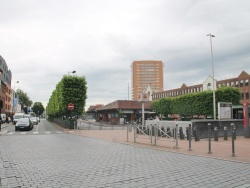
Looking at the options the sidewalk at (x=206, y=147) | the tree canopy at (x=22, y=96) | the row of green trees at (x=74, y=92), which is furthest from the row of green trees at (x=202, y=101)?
the tree canopy at (x=22, y=96)

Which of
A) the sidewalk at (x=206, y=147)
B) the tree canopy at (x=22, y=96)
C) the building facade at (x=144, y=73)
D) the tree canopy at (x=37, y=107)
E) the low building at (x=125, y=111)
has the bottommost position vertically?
the sidewalk at (x=206, y=147)

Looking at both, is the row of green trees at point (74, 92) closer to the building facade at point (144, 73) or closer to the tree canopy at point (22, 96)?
the building facade at point (144, 73)

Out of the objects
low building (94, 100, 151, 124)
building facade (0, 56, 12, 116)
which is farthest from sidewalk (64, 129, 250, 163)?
building facade (0, 56, 12, 116)

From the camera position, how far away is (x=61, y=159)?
36.4 feet

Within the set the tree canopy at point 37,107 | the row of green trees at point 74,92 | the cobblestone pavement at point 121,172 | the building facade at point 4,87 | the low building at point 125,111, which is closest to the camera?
the cobblestone pavement at point 121,172

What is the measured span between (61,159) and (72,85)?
30469mm

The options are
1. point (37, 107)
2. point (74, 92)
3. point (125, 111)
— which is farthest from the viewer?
point (37, 107)

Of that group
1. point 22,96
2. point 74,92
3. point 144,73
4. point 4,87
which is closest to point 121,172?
point 74,92

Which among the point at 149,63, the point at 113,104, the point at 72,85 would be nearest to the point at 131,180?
the point at 72,85

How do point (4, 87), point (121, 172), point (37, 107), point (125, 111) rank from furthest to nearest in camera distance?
point (37, 107), point (4, 87), point (125, 111), point (121, 172)

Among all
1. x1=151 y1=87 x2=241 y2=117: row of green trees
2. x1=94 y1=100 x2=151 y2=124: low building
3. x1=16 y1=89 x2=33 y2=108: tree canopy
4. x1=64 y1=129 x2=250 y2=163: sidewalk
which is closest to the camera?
x1=64 y1=129 x2=250 y2=163: sidewalk

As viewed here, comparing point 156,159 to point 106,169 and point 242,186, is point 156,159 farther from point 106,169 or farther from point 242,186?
point 242,186

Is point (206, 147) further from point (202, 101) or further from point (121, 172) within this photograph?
point (202, 101)

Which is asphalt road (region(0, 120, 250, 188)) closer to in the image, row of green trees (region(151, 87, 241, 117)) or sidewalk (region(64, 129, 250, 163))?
sidewalk (region(64, 129, 250, 163))
